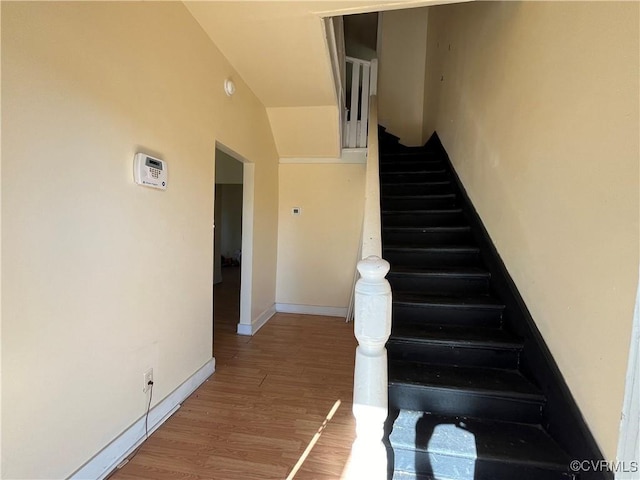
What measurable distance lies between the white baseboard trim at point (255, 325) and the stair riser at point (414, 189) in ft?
6.39

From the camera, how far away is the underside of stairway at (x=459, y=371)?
1114mm

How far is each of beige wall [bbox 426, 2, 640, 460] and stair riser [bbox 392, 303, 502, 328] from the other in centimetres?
26

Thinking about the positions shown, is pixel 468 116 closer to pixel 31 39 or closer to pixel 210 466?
pixel 31 39

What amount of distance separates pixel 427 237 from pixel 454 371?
1.10 meters

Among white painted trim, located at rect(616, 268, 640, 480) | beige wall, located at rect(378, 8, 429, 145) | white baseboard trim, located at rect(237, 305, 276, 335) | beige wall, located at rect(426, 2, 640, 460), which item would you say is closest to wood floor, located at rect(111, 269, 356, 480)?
white baseboard trim, located at rect(237, 305, 276, 335)

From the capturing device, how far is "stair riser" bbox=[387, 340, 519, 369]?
4.82 ft

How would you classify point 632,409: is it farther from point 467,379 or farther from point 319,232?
point 319,232

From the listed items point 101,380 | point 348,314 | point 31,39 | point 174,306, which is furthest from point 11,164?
point 348,314

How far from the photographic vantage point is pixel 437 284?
6.17ft

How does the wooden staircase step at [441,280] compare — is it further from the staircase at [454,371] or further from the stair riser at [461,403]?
the stair riser at [461,403]

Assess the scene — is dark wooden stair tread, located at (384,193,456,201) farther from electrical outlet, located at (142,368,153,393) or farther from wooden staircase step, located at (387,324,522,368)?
electrical outlet, located at (142,368,153,393)

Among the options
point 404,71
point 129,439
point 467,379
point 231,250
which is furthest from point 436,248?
point 231,250

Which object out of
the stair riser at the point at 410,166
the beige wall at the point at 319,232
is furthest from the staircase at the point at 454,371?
the beige wall at the point at 319,232

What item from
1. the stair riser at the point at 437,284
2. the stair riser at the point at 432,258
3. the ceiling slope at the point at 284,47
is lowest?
the stair riser at the point at 437,284
